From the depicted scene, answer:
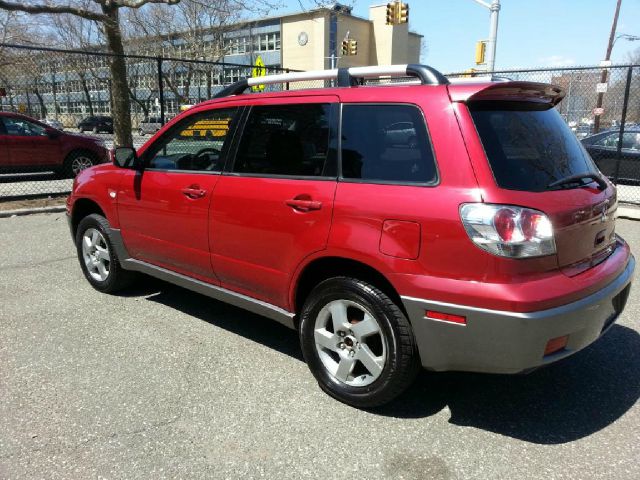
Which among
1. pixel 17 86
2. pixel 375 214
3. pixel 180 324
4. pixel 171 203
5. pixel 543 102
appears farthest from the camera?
pixel 17 86

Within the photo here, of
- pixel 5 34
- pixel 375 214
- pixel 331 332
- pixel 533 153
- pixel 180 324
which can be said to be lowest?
pixel 180 324

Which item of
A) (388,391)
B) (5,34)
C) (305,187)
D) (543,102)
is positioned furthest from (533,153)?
(5,34)

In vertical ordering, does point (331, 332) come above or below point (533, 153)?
below

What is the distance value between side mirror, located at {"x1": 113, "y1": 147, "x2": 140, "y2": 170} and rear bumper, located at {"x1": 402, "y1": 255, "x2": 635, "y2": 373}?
2729 mm

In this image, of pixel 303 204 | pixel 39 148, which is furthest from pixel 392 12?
pixel 303 204

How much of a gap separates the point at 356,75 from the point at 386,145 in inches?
28.5

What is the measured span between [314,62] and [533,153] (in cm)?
6562

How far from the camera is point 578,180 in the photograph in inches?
112

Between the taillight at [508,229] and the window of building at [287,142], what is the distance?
92cm

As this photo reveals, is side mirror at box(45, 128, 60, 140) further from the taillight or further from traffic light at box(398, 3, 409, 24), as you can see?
traffic light at box(398, 3, 409, 24)

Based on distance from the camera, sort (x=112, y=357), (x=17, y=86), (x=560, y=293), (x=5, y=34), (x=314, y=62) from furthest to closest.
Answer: (x=314, y=62), (x=5, y=34), (x=17, y=86), (x=112, y=357), (x=560, y=293)

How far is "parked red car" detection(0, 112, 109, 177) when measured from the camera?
1140cm

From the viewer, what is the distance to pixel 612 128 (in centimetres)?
1191

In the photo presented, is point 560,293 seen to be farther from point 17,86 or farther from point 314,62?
point 314,62
